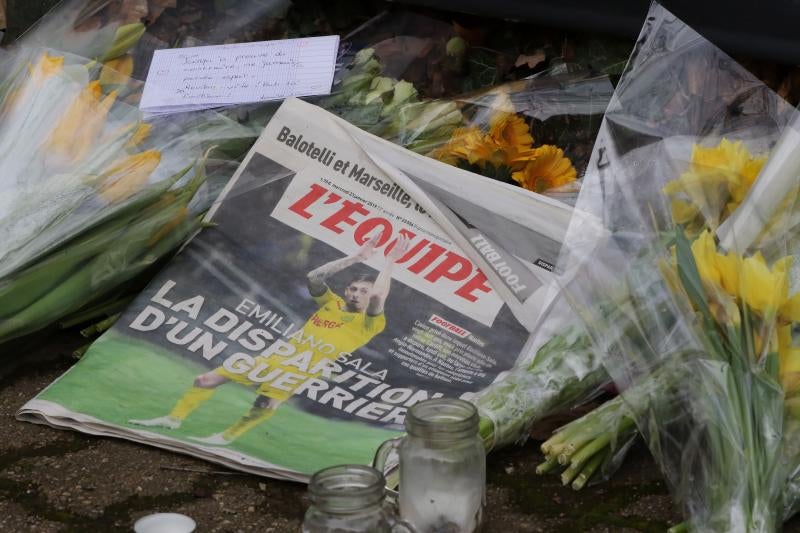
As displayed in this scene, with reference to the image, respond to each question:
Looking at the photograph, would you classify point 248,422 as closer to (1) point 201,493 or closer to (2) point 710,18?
(1) point 201,493

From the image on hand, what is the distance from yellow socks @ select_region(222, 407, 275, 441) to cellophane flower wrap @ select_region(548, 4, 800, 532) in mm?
472

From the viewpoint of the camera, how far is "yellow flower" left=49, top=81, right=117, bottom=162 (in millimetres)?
2201

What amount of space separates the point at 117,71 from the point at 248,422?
1.00 metres

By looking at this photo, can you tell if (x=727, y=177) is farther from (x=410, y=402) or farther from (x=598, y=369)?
(x=410, y=402)

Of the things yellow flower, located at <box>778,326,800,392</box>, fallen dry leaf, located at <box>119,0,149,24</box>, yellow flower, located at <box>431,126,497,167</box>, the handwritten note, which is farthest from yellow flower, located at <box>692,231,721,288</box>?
fallen dry leaf, located at <box>119,0,149,24</box>

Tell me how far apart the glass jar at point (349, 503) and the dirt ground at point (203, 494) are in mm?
337

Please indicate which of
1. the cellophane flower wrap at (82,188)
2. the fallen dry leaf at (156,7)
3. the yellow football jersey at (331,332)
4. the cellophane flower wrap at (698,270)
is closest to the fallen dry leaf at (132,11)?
the fallen dry leaf at (156,7)

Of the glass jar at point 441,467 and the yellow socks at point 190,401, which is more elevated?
the glass jar at point 441,467

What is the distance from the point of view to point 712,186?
1689 millimetres

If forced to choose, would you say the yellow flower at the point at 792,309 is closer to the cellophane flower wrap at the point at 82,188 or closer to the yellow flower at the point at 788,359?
the yellow flower at the point at 788,359

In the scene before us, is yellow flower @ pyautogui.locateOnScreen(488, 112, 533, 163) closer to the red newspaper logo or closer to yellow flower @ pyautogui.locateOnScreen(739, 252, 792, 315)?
the red newspaper logo

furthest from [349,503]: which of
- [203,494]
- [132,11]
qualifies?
[132,11]

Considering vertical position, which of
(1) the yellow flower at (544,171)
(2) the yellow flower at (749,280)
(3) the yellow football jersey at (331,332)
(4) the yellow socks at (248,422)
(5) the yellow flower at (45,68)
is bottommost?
(3) the yellow football jersey at (331,332)

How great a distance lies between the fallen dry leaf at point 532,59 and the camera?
8.66 feet
